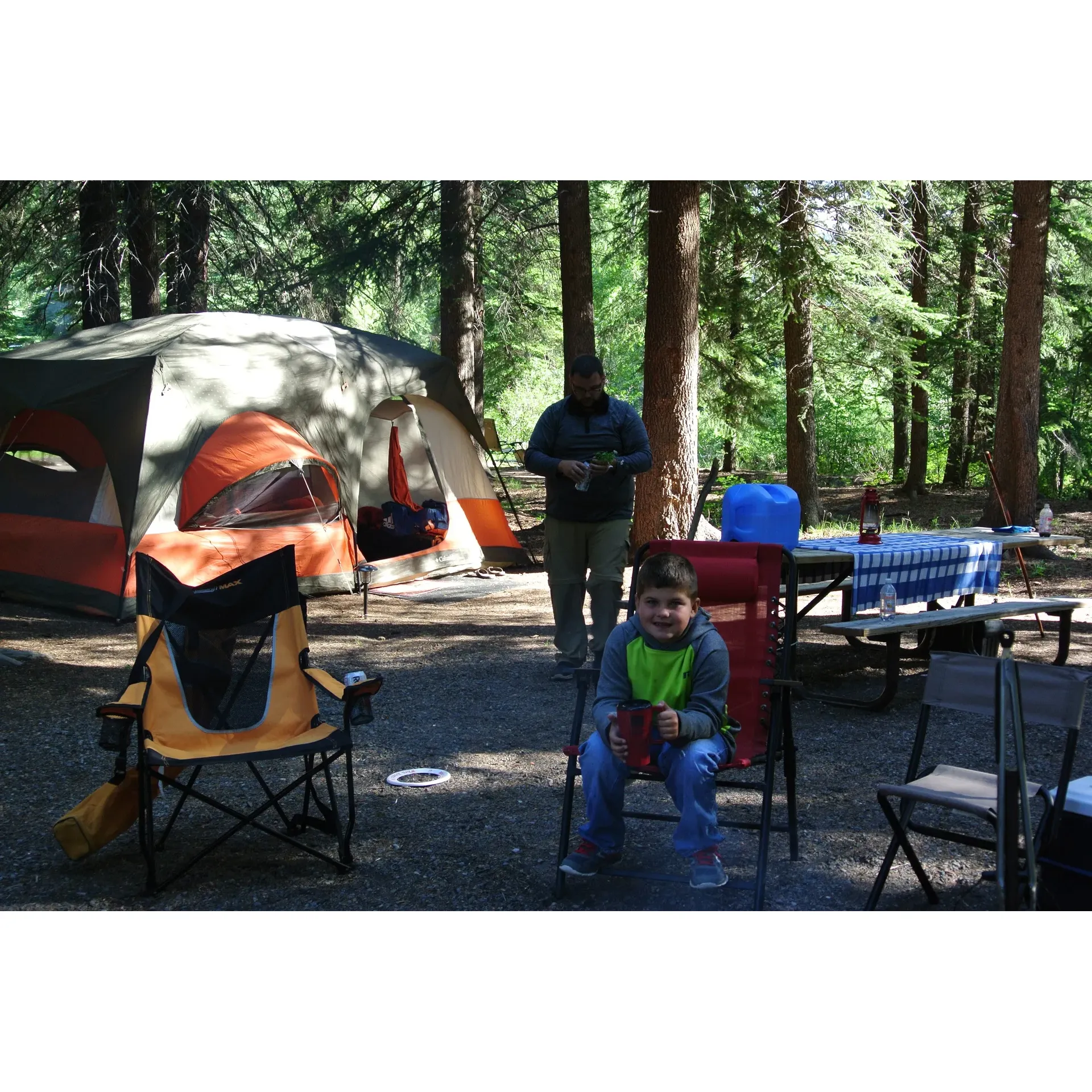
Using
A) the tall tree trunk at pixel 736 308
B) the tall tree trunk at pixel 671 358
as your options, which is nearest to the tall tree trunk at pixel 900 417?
the tall tree trunk at pixel 736 308

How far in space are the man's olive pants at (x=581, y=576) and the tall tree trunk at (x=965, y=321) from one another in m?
11.8

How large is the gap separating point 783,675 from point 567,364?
8.89m

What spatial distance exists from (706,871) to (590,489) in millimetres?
2882

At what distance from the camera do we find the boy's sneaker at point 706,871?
3.12m

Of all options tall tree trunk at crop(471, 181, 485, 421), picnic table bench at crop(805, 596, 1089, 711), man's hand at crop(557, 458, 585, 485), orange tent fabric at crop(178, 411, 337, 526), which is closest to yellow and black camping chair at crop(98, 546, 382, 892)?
man's hand at crop(557, 458, 585, 485)

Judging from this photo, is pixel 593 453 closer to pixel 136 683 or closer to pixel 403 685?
pixel 403 685

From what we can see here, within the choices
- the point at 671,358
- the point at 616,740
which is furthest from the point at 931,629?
the point at 616,740

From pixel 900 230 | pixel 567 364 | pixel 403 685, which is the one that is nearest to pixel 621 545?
pixel 403 685

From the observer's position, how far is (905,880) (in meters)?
3.35

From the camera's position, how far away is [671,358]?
8.55m

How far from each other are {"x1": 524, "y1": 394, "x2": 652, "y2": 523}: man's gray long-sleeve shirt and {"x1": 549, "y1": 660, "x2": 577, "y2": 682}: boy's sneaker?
0.82 m

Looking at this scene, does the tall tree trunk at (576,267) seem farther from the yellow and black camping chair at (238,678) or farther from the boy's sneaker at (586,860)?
the boy's sneaker at (586,860)

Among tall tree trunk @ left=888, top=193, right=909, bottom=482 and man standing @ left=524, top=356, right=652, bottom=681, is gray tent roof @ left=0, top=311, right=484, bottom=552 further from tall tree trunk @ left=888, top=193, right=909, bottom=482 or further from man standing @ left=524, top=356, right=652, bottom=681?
tall tree trunk @ left=888, top=193, right=909, bottom=482

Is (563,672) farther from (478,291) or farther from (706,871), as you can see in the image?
(478,291)
